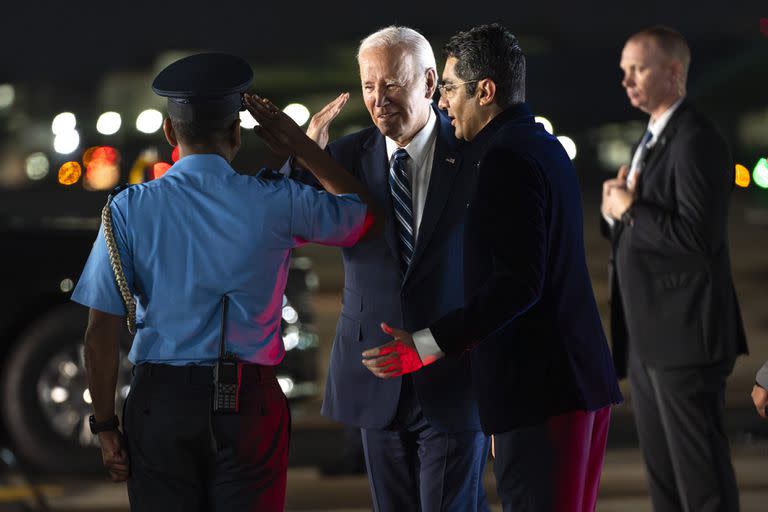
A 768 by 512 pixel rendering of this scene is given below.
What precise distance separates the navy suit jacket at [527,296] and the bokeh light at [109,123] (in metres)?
4.88

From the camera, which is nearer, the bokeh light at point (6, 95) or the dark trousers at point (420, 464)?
the dark trousers at point (420, 464)

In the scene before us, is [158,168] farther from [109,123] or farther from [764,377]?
[764,377]

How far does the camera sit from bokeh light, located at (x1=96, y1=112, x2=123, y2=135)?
8219mm

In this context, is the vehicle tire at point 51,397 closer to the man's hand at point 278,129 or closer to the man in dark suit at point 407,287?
the man in dark suit at point 407,287

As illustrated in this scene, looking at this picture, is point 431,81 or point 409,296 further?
point 431,81

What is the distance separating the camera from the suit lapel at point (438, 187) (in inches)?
165

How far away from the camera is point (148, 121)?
8.41 metres

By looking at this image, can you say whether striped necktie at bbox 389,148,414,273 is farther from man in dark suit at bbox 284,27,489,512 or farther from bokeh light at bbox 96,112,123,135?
bokeh light at bbox 96,112,123,135

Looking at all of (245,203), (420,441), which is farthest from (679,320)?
(245,203)

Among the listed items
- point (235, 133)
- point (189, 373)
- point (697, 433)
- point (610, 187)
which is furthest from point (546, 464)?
point (610, 187)

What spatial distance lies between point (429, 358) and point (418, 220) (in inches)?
25.2

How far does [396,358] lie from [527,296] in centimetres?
42

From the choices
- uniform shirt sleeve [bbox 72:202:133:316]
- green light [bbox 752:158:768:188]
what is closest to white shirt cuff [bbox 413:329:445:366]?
uniform shirt sleeve [bbox 72:202:133:316]

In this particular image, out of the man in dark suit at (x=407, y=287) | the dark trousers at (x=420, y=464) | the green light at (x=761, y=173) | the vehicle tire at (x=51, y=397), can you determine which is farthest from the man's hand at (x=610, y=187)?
the green light at (x=761, y=173)
